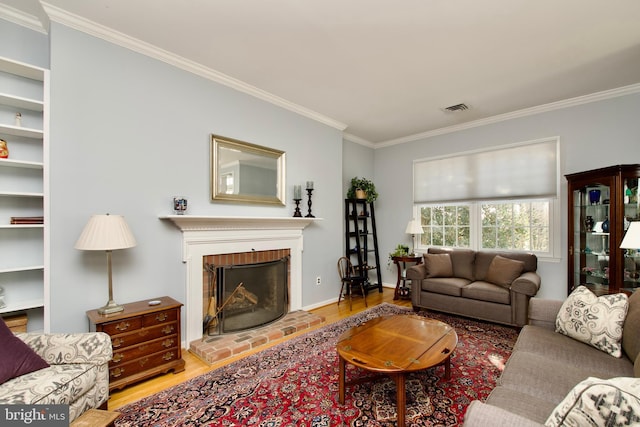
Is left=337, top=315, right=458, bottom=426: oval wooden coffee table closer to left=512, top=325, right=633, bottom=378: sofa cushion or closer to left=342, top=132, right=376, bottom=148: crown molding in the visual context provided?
left=512, top=325, right=633, bottom=378: sofa cushion

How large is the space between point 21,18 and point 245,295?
3013mm

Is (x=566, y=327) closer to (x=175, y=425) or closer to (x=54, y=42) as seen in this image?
(x=175, y=425)

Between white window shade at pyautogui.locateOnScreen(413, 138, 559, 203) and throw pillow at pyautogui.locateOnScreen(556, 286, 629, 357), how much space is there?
2.44 metres

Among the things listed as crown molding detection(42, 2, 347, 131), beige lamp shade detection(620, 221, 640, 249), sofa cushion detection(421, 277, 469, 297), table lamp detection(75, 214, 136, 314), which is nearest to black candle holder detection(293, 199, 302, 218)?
crown molding detection(42, 2, 347, 131)

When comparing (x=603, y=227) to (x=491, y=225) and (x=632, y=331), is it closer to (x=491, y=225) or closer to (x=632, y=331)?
(x=491, y=225)

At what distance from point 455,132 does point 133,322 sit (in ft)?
16.2

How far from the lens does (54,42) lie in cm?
221

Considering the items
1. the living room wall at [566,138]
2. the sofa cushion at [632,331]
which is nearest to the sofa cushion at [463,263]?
the living room wall at [566,138]

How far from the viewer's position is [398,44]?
102 inches

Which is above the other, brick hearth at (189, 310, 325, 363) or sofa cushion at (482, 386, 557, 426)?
sofa cushion at (482, 386, 557, 426)

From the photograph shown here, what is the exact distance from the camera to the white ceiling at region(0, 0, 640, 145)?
2156mm

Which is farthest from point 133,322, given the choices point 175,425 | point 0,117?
point 0,117

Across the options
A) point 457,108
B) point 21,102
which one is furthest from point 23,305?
point 457,108

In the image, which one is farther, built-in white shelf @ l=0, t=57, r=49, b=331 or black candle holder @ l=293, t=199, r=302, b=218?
black candle holder @ l=293, t=199, r=302, b=218
